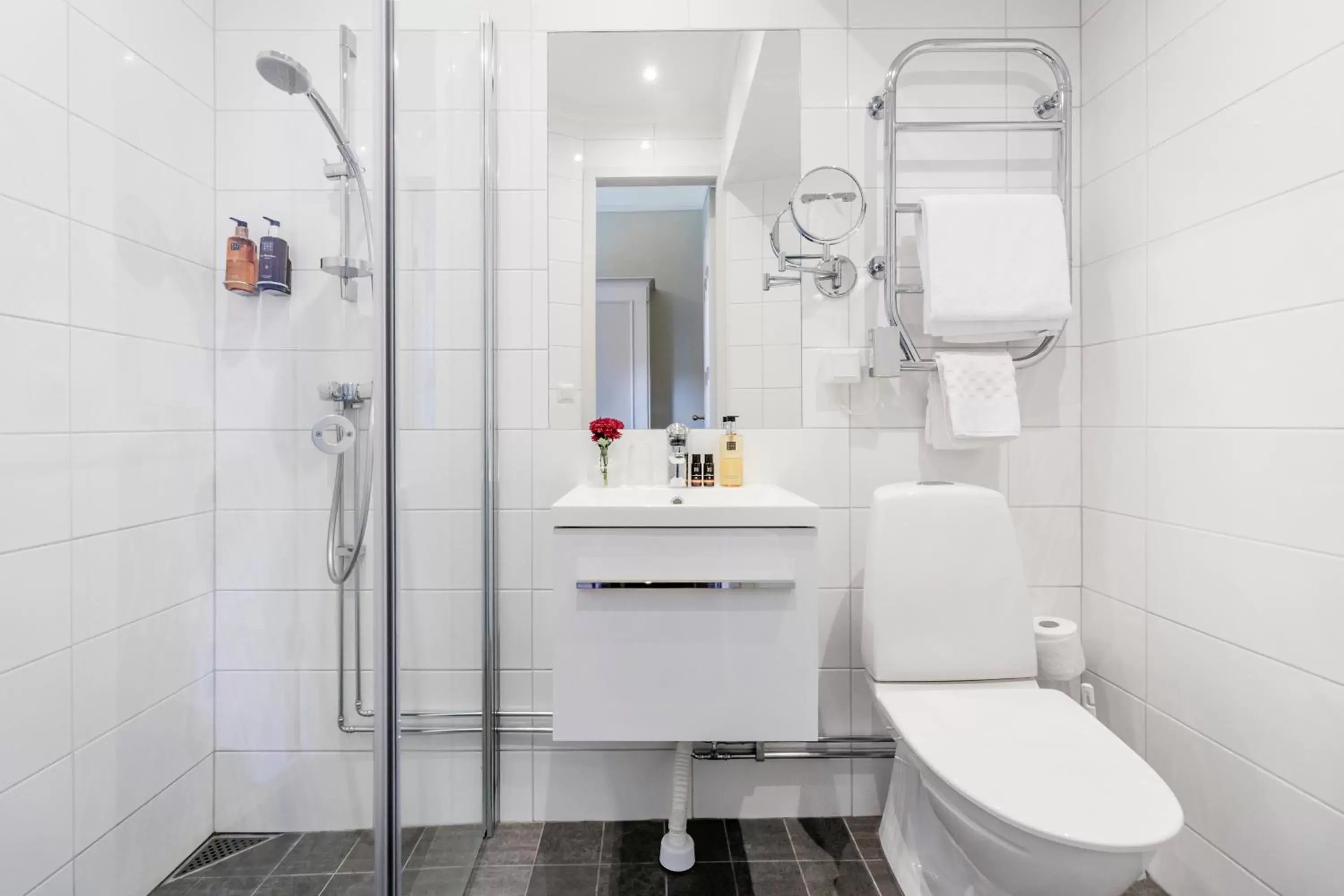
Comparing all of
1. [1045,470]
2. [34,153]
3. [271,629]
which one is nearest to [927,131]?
[1045,470]

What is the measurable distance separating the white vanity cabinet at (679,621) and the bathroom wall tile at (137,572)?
2.03 feet

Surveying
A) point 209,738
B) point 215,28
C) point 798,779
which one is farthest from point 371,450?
point 798,779

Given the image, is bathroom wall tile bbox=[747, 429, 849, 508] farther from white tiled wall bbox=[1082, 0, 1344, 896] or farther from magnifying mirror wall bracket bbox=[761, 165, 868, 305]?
white tiled wall bbox=[1082, 0, 1344, 896]

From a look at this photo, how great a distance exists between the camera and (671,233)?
5.18ft

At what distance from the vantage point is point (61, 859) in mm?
857

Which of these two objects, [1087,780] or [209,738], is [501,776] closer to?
[209,738]

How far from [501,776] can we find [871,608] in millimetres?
1030

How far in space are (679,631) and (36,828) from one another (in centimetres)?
97

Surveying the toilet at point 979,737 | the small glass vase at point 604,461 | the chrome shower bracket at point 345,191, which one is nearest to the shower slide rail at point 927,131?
the toilet at point 979,737

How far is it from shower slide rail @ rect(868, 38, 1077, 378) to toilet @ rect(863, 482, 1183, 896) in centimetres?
33

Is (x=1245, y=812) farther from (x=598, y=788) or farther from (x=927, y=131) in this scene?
(x=927, y=131)

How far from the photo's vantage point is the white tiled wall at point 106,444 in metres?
0.80

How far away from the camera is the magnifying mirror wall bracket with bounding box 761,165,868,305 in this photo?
1470 millimetres

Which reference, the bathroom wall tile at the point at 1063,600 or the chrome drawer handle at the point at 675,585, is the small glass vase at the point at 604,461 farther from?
the bathroom wall tile at the point at 1063,600
